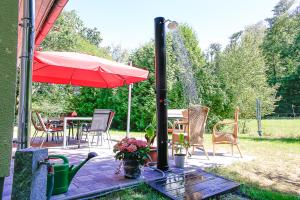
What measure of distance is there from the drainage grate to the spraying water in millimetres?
7841

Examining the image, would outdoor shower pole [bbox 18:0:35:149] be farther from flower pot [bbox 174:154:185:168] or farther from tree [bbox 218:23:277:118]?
tree [bbox 218:23:277:118]

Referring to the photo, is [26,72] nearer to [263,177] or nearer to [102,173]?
[102,173]

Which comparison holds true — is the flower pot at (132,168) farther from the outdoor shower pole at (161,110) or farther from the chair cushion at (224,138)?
the chair cushion at (224,138)

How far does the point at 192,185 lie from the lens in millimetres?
2998

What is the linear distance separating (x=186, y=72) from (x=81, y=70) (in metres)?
6.84

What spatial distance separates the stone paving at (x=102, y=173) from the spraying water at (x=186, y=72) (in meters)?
6.30

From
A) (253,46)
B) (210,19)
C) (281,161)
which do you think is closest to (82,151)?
(281,161)

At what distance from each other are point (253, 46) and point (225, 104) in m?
4.95

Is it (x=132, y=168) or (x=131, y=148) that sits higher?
(x=131, y=148)

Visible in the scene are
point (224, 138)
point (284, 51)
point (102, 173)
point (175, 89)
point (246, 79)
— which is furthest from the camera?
point (284, 51)

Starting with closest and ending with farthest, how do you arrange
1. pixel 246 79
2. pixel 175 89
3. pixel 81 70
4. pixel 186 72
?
pixel 81 70, pixel 175 89, pixel 186 72, pixel 246 79

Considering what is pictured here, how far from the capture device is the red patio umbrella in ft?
14.7

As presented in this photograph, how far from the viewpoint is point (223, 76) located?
41.2ft

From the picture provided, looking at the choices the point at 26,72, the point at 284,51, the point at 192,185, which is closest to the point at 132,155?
the point at 192,185
